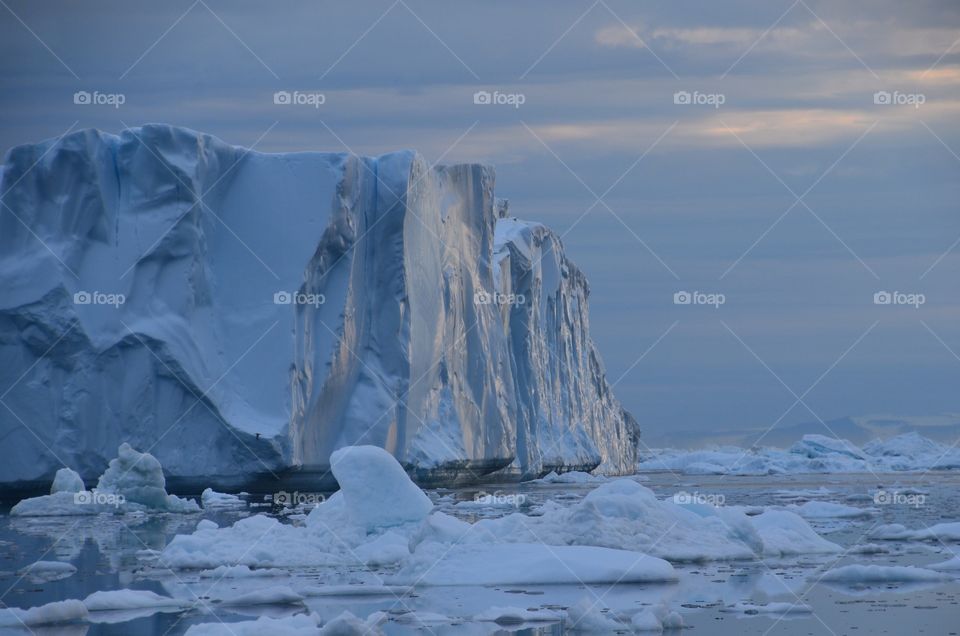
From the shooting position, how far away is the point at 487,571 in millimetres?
10586

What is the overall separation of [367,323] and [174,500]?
269 inches

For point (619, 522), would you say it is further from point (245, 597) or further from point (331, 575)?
point (245, 597)

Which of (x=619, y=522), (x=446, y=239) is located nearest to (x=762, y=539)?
(x=619, y=522)

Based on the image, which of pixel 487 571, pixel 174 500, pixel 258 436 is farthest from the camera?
pixel 258 436

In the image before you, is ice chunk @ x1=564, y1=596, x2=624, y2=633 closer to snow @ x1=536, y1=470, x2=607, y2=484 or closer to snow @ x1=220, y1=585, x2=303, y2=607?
snow @ x1=220, y1=585, x2=303, y2=607

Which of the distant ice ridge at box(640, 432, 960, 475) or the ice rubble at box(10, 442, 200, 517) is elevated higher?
the distant ice ridge at box(640, 432, 960, 475)

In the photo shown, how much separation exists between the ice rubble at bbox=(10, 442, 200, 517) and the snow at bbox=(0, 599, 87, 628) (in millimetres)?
10221

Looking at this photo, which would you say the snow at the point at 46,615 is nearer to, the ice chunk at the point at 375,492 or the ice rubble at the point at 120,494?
the ice chunk at the point at 375,492

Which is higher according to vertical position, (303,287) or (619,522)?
(303,287)

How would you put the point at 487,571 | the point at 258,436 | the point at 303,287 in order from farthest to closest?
1. the point at 303,287
2. the point at 258,436
3. the point at 487,571
